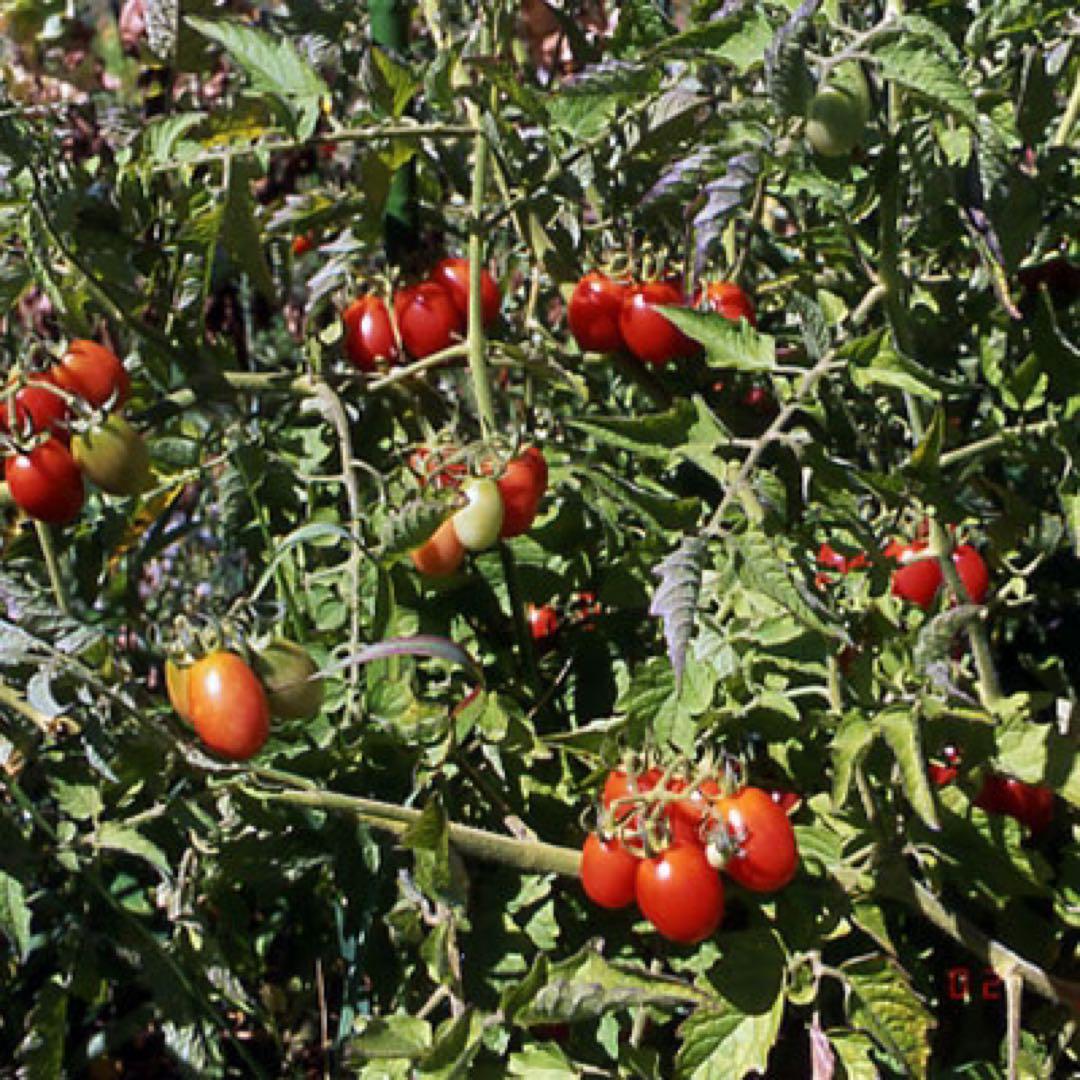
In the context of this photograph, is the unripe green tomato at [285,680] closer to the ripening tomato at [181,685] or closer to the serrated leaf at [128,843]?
the ripening tomato at [181,685]

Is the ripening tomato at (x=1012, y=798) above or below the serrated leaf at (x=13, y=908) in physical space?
below

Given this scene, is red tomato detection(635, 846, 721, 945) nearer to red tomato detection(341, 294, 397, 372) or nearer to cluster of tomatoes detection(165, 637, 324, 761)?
cluster of tomatoes detection(165, 637, 324, 761)

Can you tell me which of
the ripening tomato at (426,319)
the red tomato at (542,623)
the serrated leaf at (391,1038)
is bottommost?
the red tomato at (542,623)

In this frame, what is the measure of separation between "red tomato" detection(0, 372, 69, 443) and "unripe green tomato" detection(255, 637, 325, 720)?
0.29m

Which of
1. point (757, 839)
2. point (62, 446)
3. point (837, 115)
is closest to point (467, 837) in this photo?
point (757, 839)

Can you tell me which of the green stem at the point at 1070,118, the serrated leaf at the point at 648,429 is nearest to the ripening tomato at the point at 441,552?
the serrated leaf at the point at 648,429

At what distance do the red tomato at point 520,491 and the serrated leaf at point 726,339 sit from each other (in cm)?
16

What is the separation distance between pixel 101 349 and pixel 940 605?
2.35 ft

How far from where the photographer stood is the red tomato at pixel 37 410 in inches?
46.7

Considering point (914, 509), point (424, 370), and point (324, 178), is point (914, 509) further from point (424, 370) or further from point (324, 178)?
point (324, 178)

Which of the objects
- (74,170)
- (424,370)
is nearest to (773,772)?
(424,370)

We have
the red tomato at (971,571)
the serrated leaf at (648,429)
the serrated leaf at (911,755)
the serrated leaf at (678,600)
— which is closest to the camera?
the serrated leaf at (678,600)

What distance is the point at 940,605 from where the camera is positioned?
127cm

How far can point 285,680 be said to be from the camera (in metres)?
1.04
